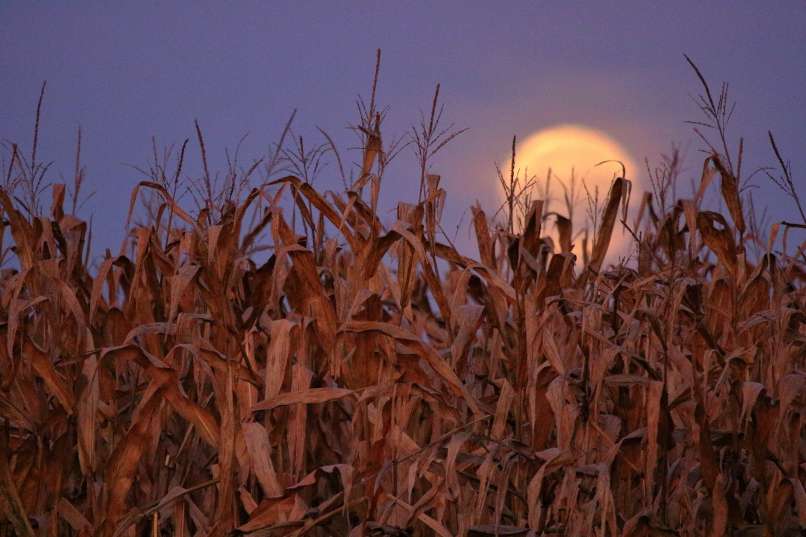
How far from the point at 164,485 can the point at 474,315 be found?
3.62ft

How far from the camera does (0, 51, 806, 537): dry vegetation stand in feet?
9.03

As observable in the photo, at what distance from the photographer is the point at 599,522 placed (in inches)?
114

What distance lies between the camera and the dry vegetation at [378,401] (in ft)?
9.03

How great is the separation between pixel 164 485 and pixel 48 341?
2.27 feet

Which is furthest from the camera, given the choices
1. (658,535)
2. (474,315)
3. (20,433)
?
(20,433)

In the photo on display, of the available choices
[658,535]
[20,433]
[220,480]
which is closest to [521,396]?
[658,535]

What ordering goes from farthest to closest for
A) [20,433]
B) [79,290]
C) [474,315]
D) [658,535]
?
1. [79,290]
2. [20,433]
3. [474,315]
4. [658,535]

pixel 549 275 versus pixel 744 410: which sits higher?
pixel 549 275

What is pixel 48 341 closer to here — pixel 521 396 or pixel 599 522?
pixel 521 396

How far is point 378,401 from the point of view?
282 cm

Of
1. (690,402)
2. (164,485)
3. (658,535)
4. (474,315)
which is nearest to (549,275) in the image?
(474,315)

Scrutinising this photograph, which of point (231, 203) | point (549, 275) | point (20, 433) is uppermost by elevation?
point (231, 203)

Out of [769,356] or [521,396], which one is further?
[769,356]

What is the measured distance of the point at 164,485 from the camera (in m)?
3.07
